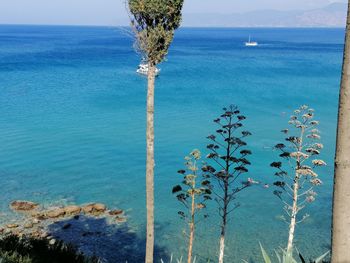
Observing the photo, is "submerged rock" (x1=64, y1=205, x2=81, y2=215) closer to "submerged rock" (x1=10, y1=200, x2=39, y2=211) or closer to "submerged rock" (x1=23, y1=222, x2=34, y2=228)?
"submerged rock" (x1=10, y1=200, x2=39, y2=211)

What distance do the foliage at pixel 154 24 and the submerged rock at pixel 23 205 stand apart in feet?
55.3

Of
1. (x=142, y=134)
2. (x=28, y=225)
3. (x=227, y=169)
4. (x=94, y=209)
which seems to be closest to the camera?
(x=227, y=169)

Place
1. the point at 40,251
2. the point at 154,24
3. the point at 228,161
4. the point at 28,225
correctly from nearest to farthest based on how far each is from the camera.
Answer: the point at 40,251 < the point at 154,24 < the point at 228,161 < the point at 28,225

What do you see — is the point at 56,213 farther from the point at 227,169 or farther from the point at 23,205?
the point at 227,169

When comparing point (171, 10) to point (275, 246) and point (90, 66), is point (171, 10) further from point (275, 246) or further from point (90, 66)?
point (90, 66)

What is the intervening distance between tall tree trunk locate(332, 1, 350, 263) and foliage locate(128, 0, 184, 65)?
8.26 m

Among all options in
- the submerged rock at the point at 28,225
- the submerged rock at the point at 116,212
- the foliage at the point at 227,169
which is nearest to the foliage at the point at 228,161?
the foliage at the point at 227,169

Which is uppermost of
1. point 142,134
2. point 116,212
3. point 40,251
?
point 40,251

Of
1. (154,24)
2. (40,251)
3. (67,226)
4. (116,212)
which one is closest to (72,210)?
(67,226)

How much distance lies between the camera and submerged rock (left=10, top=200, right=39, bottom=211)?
2609 cm

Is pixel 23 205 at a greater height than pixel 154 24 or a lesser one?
lesser

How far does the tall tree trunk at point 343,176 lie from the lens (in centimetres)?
443

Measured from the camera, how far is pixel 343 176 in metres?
4.44

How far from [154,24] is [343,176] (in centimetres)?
922
